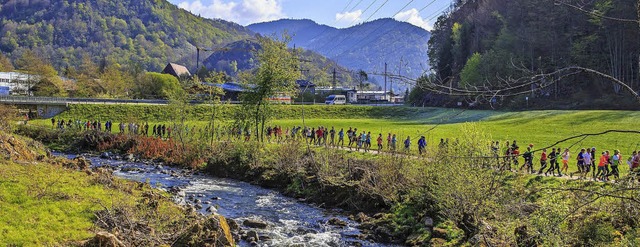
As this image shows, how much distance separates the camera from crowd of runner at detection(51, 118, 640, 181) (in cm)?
1881

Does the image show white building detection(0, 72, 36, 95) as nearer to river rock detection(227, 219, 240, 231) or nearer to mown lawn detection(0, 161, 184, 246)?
mown lawn detection(0, 161, 184, 246)

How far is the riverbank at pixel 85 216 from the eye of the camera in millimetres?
12320

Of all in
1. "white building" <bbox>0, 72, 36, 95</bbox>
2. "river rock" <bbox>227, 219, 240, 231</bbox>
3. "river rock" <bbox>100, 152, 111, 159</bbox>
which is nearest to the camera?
"river rock" <bbox>227, 219, 240, 231</bbox>

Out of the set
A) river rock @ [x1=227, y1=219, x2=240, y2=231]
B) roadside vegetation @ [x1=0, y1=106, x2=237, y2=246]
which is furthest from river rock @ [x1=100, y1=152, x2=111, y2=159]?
river rock @ [x1=227, y1=219, x2=240, y2=231]

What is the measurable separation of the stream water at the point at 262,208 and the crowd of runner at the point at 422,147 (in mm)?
4793

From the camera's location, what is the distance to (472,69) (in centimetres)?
7944

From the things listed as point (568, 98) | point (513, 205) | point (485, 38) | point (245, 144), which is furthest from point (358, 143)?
point (485, 38)

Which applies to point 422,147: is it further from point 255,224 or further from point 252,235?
point 252,235

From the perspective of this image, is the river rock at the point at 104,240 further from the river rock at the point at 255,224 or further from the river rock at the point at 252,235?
the river rock at the point at 255,224

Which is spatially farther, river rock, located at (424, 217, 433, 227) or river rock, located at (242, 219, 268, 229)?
river rock, located at (242, 219, 268, 229)

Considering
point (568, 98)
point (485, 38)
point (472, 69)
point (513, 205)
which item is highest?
point (485, 38)

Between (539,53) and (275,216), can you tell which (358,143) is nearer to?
(275,216)

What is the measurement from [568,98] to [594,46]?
8330mm

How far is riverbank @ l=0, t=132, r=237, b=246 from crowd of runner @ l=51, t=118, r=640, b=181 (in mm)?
7337
